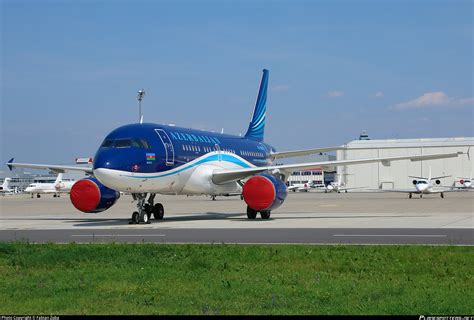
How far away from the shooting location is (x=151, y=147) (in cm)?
2497

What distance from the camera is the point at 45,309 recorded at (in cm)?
812

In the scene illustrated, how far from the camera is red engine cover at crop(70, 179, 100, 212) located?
26484 millimetres

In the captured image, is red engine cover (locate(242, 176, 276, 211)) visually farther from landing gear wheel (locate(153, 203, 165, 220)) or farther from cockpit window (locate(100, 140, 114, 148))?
cockpit window (locate(100, 140, 114, 148))

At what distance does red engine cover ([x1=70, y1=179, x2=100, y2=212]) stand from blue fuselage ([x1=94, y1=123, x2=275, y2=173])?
2967 millimetres

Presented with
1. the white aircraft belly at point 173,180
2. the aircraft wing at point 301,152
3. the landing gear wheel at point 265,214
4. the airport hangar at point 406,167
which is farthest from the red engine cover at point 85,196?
the airport hangar at point 406,167

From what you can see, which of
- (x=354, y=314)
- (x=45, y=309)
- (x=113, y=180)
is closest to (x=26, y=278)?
(x=45, y=309)

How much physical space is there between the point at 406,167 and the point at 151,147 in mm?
92884

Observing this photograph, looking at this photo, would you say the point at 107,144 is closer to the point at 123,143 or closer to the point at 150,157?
the point at 123,143

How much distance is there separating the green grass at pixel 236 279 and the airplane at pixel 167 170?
917 centimetres

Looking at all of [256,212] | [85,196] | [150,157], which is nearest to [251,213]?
[256,212]

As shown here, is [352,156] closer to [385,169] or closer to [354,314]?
[385,169]

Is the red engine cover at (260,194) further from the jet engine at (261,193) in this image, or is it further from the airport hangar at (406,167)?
the airport hangar at (406,167)

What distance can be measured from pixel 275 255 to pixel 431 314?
221 inches

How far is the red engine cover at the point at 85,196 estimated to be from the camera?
26.5 meters
